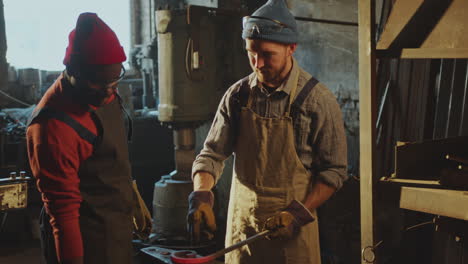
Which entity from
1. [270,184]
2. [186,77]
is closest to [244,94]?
[270,184]

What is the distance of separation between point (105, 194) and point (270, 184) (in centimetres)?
88

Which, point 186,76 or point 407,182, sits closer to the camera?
point 407,182

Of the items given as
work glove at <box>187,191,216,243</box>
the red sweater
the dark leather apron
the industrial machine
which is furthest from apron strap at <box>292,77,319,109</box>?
the industrial machine

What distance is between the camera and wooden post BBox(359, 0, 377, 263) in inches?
89.1

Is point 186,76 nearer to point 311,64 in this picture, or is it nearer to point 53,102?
point 311,64

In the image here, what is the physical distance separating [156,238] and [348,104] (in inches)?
104

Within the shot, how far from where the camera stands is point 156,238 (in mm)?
6051

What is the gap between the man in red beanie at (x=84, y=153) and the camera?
2.42 m

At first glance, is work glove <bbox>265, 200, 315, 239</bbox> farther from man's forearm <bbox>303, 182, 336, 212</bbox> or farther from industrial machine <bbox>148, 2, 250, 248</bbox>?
industrial machine <bbox>148, 2, 250, 248</bbox>

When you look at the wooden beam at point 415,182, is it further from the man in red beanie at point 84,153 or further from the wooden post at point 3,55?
the wooden post at point 3,55

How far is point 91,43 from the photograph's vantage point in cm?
249

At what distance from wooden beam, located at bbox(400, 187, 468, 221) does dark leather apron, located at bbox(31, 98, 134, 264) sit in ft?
4.66

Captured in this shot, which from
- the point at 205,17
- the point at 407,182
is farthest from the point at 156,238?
the point at 407,182

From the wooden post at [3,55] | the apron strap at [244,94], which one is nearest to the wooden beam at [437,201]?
the apron strap at [244,94]
